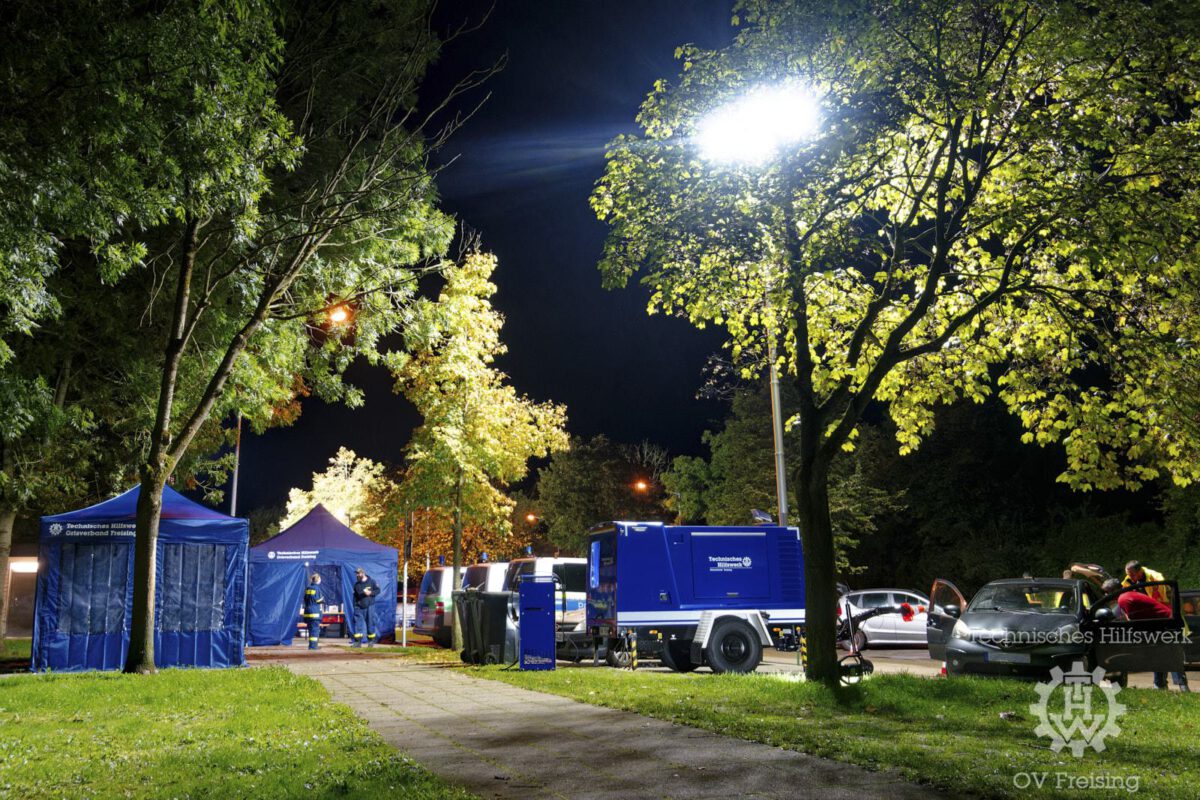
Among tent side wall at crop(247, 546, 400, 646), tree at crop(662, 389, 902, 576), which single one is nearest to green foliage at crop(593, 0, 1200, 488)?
tent side wall at crop(247, 546, 400, 646)

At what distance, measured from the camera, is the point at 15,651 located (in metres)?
23.6

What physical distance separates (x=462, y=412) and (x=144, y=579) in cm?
946

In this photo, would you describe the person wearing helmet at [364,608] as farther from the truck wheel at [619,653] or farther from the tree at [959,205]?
the tree at [959,205]

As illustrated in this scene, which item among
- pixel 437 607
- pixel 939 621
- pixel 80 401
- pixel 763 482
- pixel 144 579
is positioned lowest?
pixel 437 607

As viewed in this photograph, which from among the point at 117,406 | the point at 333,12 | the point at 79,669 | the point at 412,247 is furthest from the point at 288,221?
the point at 79,669

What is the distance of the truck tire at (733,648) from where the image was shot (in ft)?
53.0

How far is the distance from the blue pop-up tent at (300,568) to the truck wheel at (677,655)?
13472 millimetres

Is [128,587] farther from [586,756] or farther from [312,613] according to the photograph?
[586,756]

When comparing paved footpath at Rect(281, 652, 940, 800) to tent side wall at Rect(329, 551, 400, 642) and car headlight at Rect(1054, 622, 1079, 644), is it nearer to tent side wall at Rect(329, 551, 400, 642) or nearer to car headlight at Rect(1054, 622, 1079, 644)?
car headlight at Rect(1054, 622, 1079, 644)

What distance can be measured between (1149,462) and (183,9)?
13.7 meters

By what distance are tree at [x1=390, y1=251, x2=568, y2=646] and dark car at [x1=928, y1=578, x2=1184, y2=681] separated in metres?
12.9

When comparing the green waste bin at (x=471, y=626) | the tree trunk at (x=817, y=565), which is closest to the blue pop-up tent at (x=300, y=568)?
the green waste bin at (x=471, y=626)

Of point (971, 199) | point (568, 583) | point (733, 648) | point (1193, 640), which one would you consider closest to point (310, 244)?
point (568, 583)

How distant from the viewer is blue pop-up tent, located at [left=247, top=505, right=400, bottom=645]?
2623 centimetres
